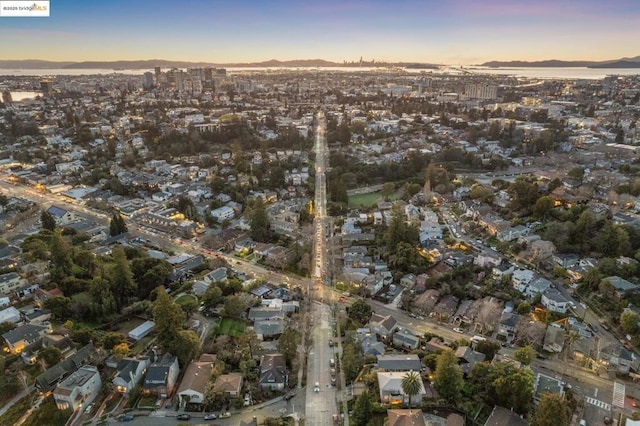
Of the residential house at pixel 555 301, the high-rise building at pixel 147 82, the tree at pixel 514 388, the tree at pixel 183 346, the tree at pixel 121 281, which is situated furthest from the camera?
the high-rise building at pixel 147 82

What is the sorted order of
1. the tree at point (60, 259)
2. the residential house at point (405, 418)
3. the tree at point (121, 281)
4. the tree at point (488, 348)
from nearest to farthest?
the residential house at point (405, 418) < the tree at point (488, 348) < the tree at point (121, 281) < the tree at point (60, 259)

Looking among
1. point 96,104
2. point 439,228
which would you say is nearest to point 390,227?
point 439,228

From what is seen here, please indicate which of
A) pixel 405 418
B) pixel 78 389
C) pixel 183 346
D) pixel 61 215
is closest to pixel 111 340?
pixel 78 389

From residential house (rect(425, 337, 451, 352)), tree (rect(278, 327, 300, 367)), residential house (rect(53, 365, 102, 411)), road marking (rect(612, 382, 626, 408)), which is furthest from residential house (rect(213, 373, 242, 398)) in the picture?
road marking (rect(612, 382, 626, 408))

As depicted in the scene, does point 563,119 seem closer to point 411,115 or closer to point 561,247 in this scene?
point 411,115

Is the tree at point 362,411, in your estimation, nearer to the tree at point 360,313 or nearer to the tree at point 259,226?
the tree at point 360,313

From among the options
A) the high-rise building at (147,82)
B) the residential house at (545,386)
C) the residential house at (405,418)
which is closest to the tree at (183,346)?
the residential house at (405,418)

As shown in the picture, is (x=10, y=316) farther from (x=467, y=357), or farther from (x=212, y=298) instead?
(x=467, y=357)
